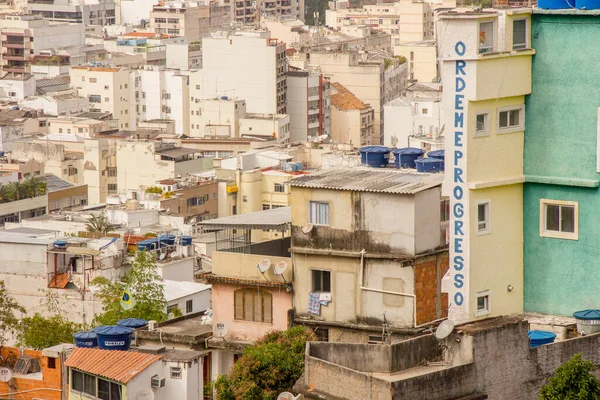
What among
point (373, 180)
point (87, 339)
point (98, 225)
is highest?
point (373, 180)

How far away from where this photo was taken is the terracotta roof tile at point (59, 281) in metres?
46.0

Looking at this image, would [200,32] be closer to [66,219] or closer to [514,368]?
[66,219]

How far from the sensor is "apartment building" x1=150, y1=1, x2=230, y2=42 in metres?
160

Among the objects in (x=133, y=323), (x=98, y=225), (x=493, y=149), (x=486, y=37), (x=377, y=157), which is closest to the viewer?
(x=486, y=37)

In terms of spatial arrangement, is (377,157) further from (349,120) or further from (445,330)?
(349,120)

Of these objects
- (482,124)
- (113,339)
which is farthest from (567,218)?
(113,339)

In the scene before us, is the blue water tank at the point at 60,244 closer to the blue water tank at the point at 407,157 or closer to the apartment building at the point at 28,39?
the blue water tank at the point at 407,157

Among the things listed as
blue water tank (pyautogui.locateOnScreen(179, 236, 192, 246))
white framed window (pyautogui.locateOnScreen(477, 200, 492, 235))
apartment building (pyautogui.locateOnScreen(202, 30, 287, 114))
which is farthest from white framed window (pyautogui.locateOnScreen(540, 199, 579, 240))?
apartment building (pyautogui.locateOnScreen(202, 30, 287, 114))

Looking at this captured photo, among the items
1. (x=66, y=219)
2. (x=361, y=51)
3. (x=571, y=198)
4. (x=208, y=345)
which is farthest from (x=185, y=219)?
(x=361, y=51)

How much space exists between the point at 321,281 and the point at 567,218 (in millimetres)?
5113

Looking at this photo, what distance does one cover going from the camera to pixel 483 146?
2588cm

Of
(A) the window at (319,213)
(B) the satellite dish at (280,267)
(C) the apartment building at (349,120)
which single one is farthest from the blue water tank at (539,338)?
(C) the apartment building at (349,120)

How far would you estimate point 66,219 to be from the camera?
64250 millimetres

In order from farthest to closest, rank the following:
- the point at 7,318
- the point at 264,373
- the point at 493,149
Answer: the point at 7,318 → the point at 264,373 → the point at 493,149
